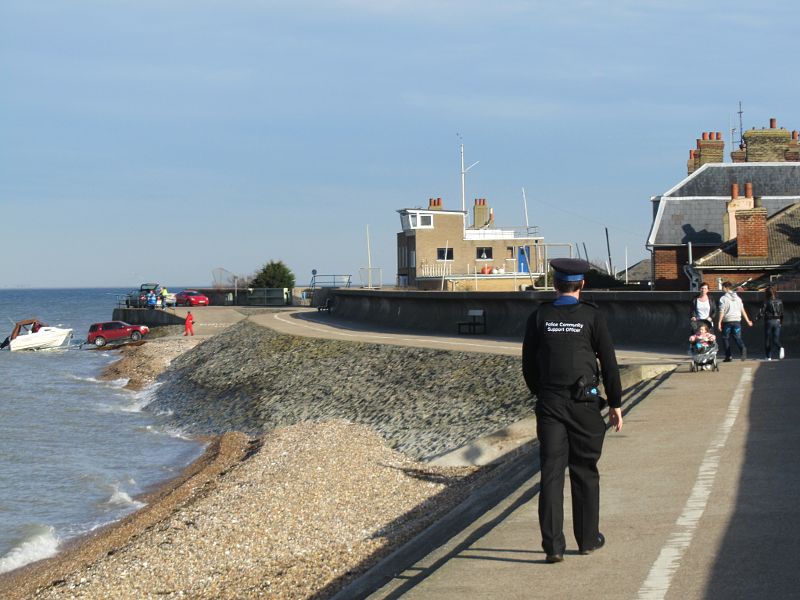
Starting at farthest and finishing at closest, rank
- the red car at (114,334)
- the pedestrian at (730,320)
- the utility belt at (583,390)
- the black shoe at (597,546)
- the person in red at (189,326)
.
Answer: the red car at (114,334) < the person in red at (189,326) < the pedestrian at (730,320) < the black shoe at (597,546) < the utility belt at (583,390)

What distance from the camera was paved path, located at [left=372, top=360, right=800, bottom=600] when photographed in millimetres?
6844

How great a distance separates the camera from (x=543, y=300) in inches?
666

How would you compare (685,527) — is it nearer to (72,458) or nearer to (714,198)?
(72,458)

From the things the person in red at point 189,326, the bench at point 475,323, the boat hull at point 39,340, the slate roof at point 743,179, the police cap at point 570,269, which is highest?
the slate roof at point 743,179

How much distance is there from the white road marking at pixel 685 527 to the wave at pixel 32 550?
30.2 feet

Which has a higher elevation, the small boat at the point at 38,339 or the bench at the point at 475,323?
the bench at the point at 475,323

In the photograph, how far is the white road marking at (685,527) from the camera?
6723 millimetres

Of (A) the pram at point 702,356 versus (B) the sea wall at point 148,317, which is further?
(B) the sea wall at point 148,317

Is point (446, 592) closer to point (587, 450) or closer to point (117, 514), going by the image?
point (587, 450)

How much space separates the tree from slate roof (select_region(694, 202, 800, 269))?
181 feet

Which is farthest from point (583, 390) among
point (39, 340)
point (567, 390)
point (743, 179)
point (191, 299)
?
point (191, 299)

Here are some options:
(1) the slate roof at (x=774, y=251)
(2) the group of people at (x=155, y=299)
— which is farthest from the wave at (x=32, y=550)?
(2) the group of people at (x=155, y=299)

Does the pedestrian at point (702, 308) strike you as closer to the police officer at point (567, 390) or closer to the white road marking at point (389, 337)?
the white road marking at point (389, 337)

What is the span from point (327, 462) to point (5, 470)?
28.6 feet
